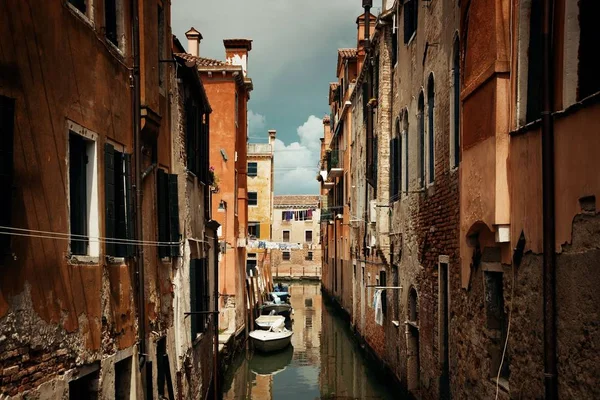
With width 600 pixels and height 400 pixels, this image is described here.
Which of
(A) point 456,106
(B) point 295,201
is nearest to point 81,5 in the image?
(A) point 456,106

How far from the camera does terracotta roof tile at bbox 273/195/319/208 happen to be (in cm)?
6353

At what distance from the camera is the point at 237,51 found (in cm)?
2236

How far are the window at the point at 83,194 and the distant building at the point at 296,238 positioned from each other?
51.5 metres

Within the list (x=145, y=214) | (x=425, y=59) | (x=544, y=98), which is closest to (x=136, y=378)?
(x=145, y=214)

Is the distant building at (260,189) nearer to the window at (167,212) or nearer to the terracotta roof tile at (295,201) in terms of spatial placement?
the terracotta roof tile at (295,201)

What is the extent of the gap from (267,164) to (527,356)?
42.0 metres

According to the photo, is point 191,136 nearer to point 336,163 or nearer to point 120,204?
point 120,204

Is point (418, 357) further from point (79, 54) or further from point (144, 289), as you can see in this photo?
point (79, 54)

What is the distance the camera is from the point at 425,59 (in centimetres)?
1124

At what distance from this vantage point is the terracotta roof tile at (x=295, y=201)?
208 ft

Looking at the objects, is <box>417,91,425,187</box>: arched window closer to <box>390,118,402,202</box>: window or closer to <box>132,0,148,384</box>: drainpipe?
<box>390,118,402,202</box>: window

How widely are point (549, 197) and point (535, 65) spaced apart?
139cm

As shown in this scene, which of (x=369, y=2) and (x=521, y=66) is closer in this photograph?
(x=521, y=66)

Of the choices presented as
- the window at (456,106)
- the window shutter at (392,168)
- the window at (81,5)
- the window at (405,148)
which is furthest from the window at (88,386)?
the window shutter at (392,168)
